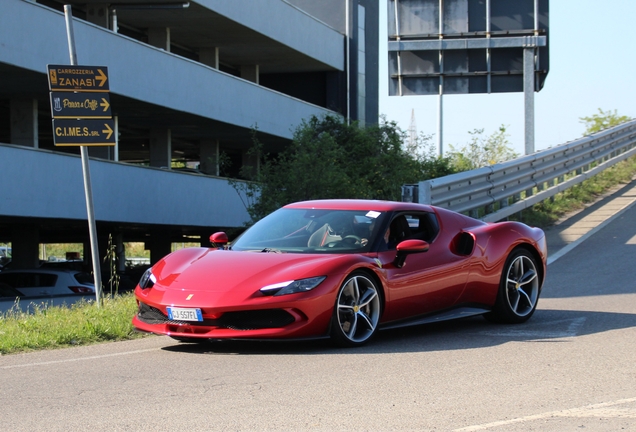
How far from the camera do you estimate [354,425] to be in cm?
500

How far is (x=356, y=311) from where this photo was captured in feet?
25.6

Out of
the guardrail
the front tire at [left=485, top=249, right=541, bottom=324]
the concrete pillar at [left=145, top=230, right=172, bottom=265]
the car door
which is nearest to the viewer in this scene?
the car door

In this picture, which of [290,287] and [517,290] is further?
[517,290]

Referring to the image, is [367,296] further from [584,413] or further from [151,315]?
[584,413]

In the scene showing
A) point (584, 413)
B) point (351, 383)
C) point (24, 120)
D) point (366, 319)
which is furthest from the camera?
point (24, 120)

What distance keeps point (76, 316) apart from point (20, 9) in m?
12.1

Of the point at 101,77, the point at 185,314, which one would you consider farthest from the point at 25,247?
the point at 185,314

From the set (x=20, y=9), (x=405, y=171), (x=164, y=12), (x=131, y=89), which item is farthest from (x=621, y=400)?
(x=164, y=12)

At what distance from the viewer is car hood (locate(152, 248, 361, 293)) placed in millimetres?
7461

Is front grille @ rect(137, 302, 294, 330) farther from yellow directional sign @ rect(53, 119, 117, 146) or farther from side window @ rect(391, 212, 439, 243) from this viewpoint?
yellow directional sign @ rect(53, 119, 117, 146)

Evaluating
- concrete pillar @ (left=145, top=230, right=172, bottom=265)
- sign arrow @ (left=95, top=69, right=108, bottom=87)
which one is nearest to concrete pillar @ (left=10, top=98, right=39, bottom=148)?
concrete pillar @ (left=145, top=230, right=172, bottom=265)

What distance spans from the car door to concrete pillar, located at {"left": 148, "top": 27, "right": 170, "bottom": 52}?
23801mm

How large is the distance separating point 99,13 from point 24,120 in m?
4.80

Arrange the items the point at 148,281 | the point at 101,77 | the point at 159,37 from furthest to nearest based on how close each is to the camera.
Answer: the point at 159,37 < the point at 101,77 < the point at 148,281
